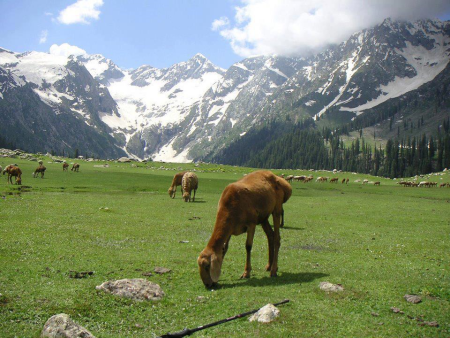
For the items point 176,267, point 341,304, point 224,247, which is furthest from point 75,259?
point 341,304

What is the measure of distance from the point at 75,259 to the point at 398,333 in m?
12.4

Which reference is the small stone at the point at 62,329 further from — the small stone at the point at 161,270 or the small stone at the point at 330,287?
the small stone at the point at 330,287

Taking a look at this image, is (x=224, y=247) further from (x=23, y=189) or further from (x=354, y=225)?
(x=23, y=189)

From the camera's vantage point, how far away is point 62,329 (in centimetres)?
751

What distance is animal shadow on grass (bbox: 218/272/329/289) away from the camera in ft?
40.2

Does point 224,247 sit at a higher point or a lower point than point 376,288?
higher

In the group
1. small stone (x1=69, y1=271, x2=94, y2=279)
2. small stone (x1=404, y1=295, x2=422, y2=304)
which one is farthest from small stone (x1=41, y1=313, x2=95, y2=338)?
small stone (x1=404, y1=295, x2=422, y2=304)

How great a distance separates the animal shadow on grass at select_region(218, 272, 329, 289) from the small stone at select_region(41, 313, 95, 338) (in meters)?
5.28

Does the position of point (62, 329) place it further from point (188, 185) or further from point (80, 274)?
point (188, 185)

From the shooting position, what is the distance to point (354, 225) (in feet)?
90.0

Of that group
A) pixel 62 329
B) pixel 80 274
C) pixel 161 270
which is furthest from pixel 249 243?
pixel 62 329

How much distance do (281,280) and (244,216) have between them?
3.00 meters

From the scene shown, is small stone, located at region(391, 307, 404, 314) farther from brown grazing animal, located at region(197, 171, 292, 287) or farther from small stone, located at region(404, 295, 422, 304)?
brown grazing animal, located at region(197, 171, 292, 287)

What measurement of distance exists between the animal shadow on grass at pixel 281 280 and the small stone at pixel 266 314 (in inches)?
110
